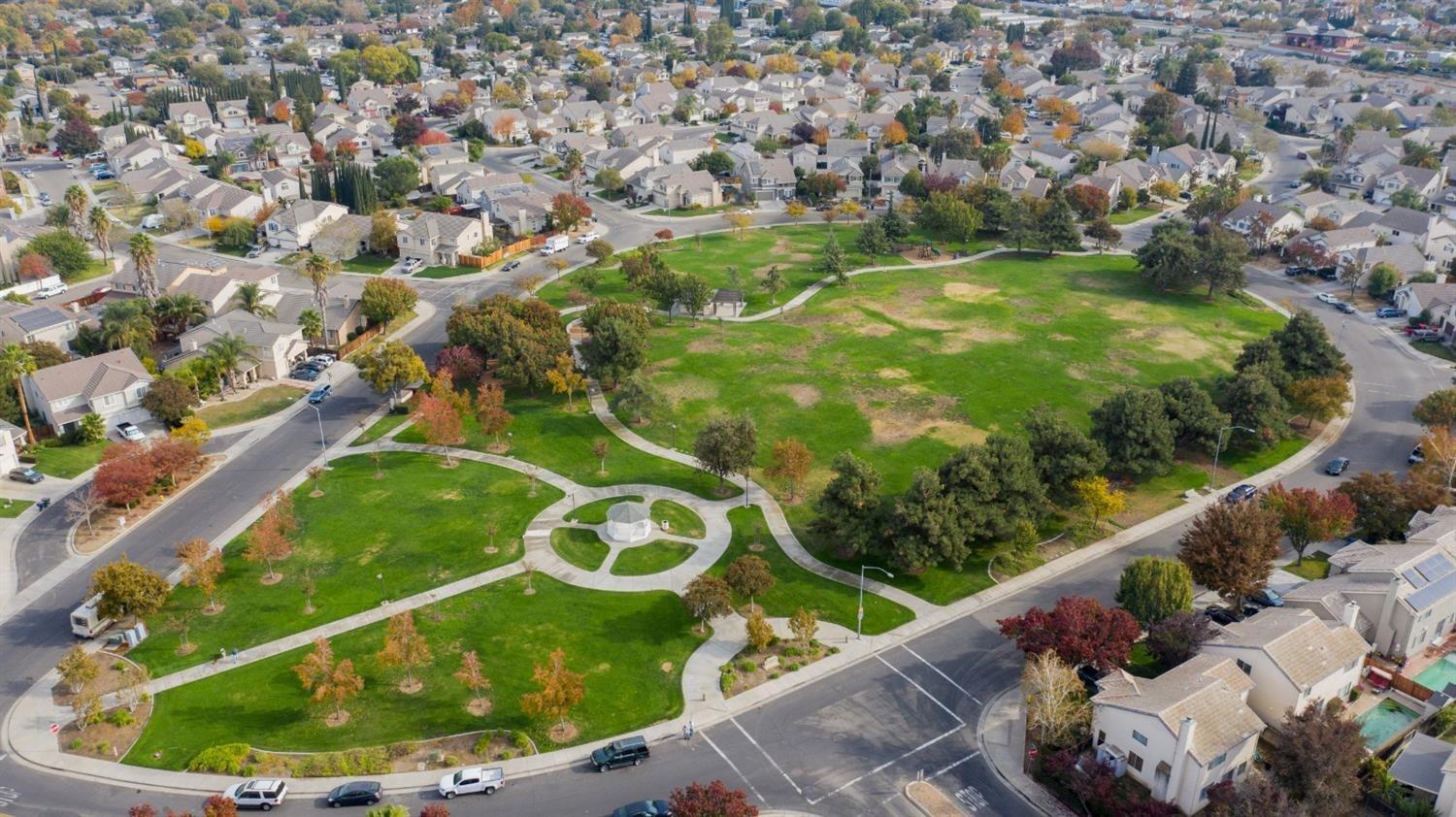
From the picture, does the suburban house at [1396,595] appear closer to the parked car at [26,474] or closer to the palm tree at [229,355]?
the palm tree at [229,355]

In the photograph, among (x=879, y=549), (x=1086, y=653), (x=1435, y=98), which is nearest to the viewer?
(x=1086, y=653)

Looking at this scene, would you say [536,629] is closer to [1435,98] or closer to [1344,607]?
[1344,607]

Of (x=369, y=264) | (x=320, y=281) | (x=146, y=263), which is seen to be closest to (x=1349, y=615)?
(x=320, y=281)

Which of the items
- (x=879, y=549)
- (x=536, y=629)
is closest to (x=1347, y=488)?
(x=879, y=549)

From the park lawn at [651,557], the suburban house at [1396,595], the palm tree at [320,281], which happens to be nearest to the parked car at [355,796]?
the park lawn at [651,557]

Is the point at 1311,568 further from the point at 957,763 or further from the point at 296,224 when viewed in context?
the point at 296,224

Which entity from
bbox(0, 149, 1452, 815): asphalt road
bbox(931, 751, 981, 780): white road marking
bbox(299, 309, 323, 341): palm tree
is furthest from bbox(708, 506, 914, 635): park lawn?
bbox(299, 309, 323, 341): palm tree
